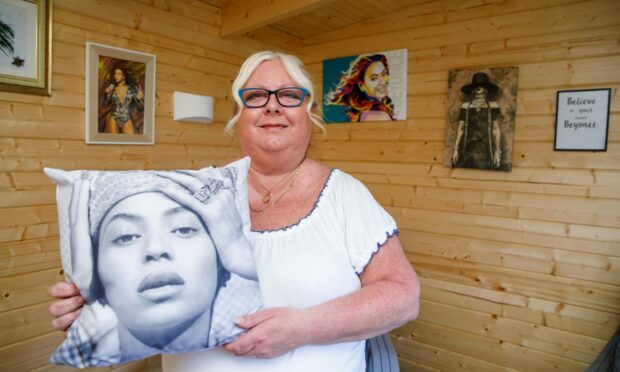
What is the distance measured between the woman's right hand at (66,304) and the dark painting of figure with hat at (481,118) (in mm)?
2023

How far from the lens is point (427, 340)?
2.46 metres

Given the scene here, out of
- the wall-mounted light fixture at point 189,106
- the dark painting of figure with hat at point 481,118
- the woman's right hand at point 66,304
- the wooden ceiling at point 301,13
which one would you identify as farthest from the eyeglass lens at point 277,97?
the dark painting of figure with hat at point 481,118

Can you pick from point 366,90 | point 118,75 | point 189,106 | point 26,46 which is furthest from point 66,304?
point 366,90

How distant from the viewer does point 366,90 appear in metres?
2.67

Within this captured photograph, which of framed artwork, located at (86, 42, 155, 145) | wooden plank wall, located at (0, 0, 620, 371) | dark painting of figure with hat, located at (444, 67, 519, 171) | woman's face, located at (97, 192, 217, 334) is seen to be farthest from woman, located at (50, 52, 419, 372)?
dark painting of figure with hat, located at (444, 67, 519, 171)

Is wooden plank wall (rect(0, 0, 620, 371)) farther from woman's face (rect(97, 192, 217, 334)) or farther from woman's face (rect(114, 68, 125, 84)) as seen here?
woman's face (rect(97, 192, 217, 334))

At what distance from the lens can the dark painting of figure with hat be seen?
214cm

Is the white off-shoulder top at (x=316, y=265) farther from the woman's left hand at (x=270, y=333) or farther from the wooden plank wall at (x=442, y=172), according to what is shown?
the wooden plank wall at (x=442, y=172)

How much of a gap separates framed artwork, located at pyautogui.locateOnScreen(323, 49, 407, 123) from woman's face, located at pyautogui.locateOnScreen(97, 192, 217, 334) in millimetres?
1994

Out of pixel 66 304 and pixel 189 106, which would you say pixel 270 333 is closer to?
pixel 66 304

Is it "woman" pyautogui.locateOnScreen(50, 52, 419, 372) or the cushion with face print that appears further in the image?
"woman" pyautogui.locateOnScreen(50, 52, 419, 372)

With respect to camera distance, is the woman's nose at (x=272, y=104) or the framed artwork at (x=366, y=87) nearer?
the woman's nose at (x=272, y=104)

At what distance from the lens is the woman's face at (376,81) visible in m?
2.58

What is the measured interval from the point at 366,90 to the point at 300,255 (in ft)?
6.23
